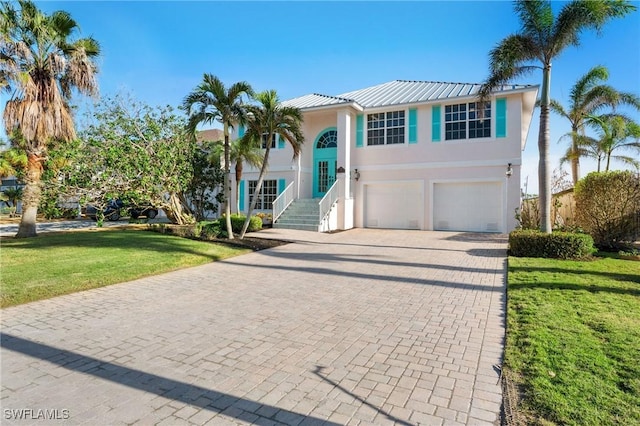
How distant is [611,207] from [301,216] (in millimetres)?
11994

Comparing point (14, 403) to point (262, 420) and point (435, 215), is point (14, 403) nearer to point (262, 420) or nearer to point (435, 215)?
point (262, 420)

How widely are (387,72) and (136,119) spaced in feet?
49.5

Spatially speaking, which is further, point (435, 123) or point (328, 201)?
point (435, 123)

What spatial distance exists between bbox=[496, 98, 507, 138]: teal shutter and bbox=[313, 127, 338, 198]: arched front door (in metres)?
8.08

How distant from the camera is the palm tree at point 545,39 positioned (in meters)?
9.59

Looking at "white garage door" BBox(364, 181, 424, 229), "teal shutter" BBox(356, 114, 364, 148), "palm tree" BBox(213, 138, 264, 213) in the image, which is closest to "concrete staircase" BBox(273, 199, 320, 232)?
"palm tree" BBox(213, 138, 264, 213)

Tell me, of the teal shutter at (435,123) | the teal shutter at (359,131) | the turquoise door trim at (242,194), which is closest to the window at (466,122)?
the teal shutter at (435,123)

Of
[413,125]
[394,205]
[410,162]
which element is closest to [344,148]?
[410,162]

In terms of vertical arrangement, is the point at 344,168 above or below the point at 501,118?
below

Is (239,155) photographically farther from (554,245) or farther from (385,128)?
(554,245)

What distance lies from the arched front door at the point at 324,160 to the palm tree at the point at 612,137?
1394cm

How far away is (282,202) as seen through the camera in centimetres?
1862

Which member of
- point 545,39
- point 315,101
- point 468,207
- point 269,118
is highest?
point 315,101

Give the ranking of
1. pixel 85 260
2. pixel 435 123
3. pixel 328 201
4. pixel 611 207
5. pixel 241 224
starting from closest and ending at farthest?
pixel 85 260 < pixel 611 207 < pixel 241 224 < pixel 328 201 < pixel 435 123
